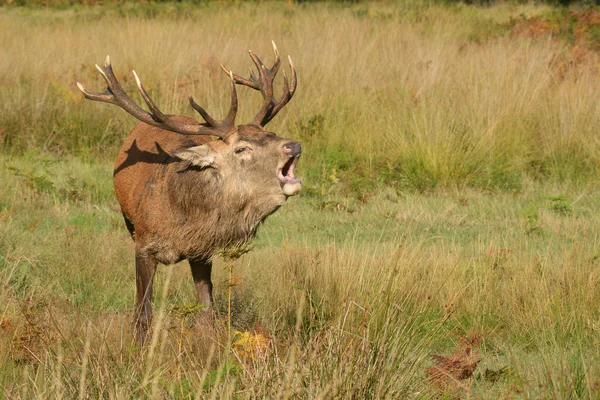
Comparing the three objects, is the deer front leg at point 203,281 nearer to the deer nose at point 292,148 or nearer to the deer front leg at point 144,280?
the deer front leg at point 144,280

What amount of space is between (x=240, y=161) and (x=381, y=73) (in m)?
7.19

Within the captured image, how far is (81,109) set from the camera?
36.7 feet

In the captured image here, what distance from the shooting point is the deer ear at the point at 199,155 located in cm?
561

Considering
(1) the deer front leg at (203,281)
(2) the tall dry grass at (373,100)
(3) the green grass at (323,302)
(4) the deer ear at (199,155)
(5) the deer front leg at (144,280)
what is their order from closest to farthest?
(3) the green grass at (323,302)
(4) the deer ear at (199,155)
(5) the deer front leg at (144,280)
(1) the deer front leg at (203,281)
(2) the tall dry grass at (373,100)

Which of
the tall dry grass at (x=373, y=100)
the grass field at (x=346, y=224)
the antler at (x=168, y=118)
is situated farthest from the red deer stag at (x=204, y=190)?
the tall dry grass at (x=373, y=100)

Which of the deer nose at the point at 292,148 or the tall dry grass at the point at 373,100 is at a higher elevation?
the deer nose at the point at 292,148

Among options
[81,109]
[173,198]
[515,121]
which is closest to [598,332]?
[173,198]

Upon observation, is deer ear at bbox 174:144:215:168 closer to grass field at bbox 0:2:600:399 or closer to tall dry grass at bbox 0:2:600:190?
grass field at bbox 0:2:600:399

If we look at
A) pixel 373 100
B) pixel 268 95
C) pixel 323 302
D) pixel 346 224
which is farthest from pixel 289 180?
pixel 373 100

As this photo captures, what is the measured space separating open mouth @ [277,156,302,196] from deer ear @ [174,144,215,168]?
469mm

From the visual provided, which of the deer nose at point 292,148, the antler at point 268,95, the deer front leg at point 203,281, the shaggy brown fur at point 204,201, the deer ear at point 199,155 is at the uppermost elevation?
the antler at point 268,95

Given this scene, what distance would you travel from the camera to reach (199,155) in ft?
18.4

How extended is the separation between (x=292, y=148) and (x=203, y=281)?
4.38ft

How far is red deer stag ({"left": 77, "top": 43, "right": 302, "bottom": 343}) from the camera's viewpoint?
17.9 feet
